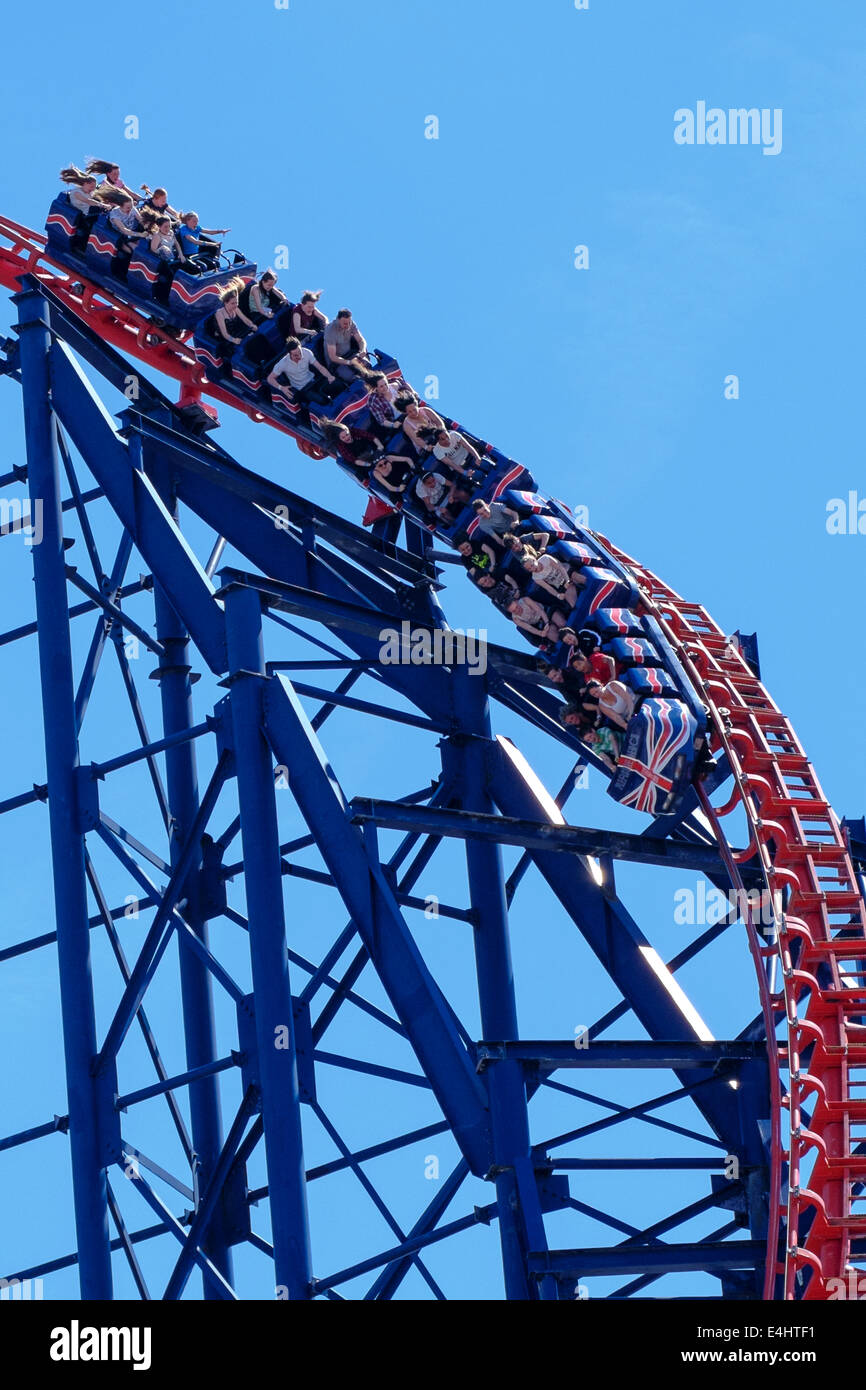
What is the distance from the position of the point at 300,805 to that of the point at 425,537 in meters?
3.52

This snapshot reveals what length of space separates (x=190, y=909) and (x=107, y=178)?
514cm

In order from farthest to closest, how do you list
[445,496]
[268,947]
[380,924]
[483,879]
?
[445,496]
[483,879]
[380,924]
[268,947]

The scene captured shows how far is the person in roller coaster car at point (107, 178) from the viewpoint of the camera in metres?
16.5

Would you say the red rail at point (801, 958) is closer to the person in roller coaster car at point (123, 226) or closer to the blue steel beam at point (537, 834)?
the blue steel beam at point (537, 834)

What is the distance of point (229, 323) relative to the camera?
1611 centimetres

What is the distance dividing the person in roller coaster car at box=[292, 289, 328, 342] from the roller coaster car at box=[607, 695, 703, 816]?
389 cm

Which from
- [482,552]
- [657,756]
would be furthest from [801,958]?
[482,552]

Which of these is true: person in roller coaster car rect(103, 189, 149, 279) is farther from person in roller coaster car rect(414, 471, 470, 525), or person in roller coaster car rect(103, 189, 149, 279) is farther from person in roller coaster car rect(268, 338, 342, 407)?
person in roller coaster car rect(414, 471, 470, 525)

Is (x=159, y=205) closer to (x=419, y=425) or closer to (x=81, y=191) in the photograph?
(x=81, y=191)

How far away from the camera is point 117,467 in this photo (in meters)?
14.8

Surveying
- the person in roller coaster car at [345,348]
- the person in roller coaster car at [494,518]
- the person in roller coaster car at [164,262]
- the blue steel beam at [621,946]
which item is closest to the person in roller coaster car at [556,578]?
the person in roller coaster car at [494,518]

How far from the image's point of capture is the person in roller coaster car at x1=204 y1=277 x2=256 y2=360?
633 inches
